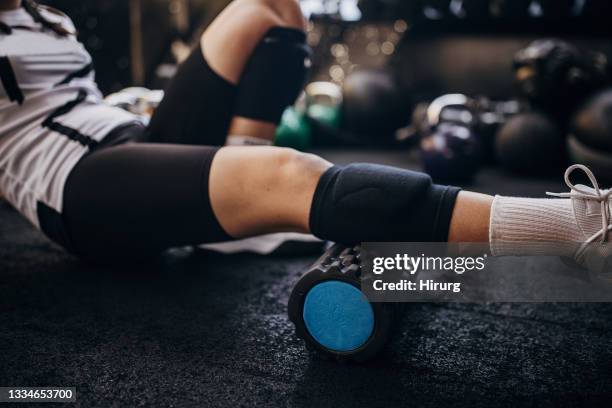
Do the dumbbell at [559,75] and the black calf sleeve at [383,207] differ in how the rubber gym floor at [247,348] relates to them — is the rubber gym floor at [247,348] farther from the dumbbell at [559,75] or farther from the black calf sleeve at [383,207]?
the dumbbell at [559,75]

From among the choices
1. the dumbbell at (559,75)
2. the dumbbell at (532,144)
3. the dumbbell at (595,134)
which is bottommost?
the dumbbell at (532,144)

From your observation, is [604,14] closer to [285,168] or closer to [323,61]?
[323,61]

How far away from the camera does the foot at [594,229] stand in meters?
0.62

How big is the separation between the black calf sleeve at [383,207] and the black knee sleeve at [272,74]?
1.19 feet

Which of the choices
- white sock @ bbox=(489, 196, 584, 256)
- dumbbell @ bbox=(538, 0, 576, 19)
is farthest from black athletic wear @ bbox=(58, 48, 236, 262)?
dumbbell @ bbox=(538, 0, 576, 19)

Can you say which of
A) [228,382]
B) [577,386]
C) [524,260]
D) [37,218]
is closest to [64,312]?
[37,218]

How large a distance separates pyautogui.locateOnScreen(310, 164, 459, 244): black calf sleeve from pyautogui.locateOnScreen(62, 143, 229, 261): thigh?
181 millimetres

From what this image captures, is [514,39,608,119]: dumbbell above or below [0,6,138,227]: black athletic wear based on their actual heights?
below

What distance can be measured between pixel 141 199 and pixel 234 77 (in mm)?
303

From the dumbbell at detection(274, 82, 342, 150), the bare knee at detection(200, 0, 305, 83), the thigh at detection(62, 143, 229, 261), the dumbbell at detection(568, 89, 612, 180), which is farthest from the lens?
the dumbbell at detection(274, 82, 342, 150)

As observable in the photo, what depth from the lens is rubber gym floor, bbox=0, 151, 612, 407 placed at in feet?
1.99

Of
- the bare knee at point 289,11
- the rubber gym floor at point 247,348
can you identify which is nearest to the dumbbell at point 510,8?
the bare knee at point 289,11

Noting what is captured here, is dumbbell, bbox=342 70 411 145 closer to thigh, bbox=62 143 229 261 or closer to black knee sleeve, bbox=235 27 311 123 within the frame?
black knee sleeve, bbox=235 27 311 123

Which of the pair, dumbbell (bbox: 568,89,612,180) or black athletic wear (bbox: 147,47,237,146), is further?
dumbbell (bbox: 568,89,612,180)
